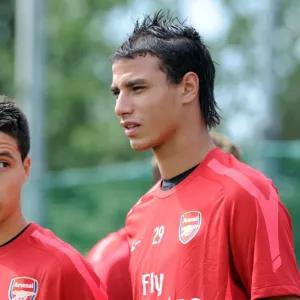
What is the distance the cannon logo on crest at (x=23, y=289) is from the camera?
3924 mm

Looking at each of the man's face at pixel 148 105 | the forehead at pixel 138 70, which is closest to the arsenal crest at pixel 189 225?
the man's face at pixel 148 105

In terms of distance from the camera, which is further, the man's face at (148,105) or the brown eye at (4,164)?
the brown eye at (4,164)

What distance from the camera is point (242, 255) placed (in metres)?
3.56

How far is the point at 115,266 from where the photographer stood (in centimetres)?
418

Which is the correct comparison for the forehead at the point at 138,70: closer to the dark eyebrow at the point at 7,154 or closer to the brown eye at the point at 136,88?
the brown eye at the point at 136,88

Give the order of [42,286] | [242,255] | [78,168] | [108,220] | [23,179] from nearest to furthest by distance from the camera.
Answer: [242,255]
[42,286]
[23,179]
[108,220]
[78,168]

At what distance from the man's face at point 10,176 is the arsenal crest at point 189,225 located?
2.58 ft

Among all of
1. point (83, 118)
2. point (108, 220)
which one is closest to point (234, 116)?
point (83, 118)

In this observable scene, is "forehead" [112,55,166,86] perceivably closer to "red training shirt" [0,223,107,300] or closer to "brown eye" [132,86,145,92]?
"brown eye" [132,86,145,92]

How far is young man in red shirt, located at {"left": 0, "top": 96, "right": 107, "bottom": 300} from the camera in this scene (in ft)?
12.8

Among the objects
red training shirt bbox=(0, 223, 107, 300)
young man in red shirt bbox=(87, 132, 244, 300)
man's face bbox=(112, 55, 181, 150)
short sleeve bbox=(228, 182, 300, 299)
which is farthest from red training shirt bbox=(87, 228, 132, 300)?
short sleeve bbox=(228, 182, 300, 299)

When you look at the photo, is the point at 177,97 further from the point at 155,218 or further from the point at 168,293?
the point at 168,293

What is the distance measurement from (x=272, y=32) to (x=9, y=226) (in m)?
9.10

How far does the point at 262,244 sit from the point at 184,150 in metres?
0.62
